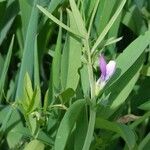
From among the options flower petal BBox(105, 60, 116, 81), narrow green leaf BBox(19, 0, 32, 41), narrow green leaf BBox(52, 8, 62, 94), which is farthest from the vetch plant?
narrow green leaf BBox(19, 0, 32, 41)

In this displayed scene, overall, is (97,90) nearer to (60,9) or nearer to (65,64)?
(65,64)

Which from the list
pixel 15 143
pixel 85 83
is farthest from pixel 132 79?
pixel 15 143

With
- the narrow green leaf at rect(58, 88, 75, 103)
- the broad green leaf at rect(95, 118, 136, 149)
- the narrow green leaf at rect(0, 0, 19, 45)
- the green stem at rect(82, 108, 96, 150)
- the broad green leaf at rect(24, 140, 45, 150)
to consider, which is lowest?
the broad green leaf at rect(24, 140, 45, 150)

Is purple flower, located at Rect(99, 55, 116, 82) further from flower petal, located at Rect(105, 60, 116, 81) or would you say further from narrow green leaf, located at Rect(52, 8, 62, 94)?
narrow green leaf, located at Rect(52, 8, 62, 94)

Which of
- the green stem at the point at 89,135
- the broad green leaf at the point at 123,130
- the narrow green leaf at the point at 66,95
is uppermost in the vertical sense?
the narrow green leaf at the point at 66,95

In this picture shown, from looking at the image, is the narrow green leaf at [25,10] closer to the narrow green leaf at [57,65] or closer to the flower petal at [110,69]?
the narrow green leaf at [57,65]

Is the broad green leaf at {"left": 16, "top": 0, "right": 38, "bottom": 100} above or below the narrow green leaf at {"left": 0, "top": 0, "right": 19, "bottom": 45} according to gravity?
below

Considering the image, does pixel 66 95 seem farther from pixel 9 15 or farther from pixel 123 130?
pixel 9 15

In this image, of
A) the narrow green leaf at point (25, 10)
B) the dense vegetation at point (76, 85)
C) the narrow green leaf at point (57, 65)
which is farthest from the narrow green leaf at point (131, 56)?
the narrow green leaf at point (25, 10)
